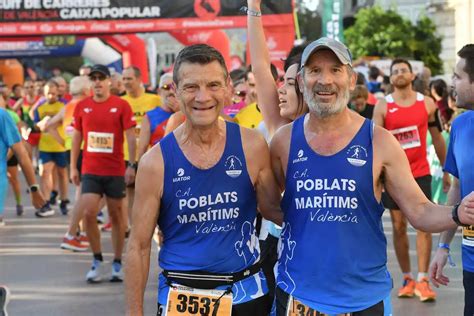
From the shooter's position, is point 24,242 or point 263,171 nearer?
point 263,171

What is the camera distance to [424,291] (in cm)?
932

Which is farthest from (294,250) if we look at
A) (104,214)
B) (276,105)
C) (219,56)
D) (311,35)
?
(311,35)

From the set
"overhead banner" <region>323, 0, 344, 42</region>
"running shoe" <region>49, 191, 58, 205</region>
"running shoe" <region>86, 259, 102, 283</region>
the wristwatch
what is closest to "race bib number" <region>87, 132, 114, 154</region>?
"running shoe" <region>86, 259, 102, 283</region>

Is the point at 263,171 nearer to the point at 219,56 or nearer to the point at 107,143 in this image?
the point at 219,56

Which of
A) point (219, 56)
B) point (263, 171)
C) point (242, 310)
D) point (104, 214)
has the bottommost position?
point (104, 214)

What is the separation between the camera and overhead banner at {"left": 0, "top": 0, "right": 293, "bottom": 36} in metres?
21.5

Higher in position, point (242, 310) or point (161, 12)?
point (161, 12)

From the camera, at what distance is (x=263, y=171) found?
15.3 ft

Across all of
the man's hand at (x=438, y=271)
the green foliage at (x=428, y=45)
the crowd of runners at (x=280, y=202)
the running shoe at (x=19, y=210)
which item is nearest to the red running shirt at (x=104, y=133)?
the man's hand at (x=438, y=271)

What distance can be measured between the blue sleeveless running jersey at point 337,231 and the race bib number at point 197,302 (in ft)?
0.93

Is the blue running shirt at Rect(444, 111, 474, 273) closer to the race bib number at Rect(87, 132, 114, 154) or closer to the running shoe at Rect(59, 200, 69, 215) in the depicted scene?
the race bib number at Rect(87, 132, 114, 154)

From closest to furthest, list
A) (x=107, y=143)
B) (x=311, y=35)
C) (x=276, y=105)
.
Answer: (x=276, y=105) → (x=107, y=143) → (x=311, y=35)

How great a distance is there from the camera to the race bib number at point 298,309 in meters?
4.39

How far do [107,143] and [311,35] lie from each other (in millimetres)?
25353
